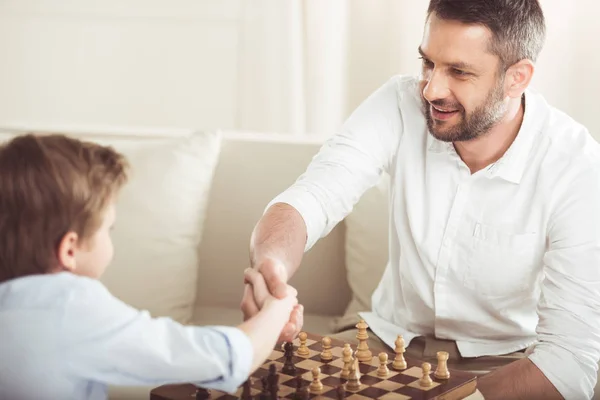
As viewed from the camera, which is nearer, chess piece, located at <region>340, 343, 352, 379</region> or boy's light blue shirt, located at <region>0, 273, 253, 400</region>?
boy's light blue shirt, located at <region>0, 273, 253, 400</region>

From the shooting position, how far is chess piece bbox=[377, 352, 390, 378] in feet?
6.06

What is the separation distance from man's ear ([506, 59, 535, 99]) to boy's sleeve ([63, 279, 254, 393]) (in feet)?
3.85

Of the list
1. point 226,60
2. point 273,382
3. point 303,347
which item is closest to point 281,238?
point 303,347

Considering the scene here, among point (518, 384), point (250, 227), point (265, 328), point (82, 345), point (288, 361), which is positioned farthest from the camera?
point (250, 227)

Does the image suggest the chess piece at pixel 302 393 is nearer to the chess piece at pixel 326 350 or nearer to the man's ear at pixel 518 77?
the chess piece at pixel 326 350

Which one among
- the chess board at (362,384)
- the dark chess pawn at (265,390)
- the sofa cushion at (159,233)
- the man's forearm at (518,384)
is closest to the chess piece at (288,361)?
the chess board at (362,384)

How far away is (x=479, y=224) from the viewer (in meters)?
2.39

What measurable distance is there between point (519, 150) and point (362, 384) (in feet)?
2.86

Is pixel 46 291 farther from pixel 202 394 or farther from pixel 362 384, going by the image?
pixel 362 384

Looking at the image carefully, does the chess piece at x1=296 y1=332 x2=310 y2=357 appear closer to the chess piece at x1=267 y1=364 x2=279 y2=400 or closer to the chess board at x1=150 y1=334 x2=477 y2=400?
the chess board at x1=150 y1=334 x2=477 y2=400

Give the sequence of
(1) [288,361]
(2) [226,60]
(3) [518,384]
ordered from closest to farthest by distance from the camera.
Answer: (1) [288,361] → (3) [518,384] → (2) [226,60]

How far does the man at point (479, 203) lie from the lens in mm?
2219

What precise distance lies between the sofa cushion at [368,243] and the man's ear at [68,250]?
51.8 inches

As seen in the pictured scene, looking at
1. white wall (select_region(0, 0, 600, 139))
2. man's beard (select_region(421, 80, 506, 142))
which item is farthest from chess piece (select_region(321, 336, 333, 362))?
white wall (select_region(0, 0, 600, 139))
